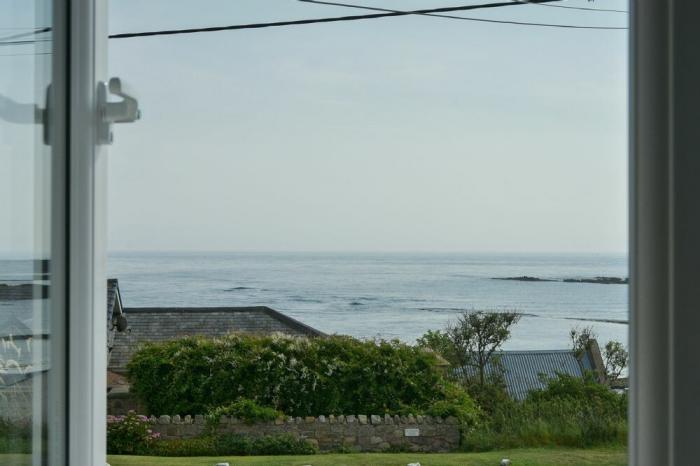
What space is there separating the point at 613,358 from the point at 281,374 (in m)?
1.68

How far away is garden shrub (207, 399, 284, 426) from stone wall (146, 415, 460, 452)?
0.03 m

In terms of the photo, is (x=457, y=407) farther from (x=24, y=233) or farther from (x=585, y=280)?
(x=24, y=233)

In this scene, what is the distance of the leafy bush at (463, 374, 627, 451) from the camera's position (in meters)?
3.54

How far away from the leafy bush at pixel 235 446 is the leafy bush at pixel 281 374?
6.0 inches

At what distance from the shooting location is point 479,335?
3828 millimetres

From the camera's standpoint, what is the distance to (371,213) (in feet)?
14.7

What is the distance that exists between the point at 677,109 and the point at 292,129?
4.15m

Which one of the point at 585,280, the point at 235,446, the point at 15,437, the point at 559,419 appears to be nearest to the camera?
the point at 15,437

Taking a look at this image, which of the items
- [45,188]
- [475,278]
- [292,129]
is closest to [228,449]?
[475,278]

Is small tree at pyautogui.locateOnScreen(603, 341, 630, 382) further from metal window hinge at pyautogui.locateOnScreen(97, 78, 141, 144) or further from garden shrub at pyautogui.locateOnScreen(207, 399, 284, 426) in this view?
metal window hinge at pyautogui.locateOnScreen(97, 78, 141, 144)

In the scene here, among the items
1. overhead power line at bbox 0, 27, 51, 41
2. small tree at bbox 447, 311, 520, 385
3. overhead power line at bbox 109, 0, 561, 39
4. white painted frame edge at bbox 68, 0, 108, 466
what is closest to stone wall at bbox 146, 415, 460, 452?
small tree at bbox 447, 311, 520, 385

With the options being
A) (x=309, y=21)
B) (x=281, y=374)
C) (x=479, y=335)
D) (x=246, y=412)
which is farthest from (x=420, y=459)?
(x=309, y=21)

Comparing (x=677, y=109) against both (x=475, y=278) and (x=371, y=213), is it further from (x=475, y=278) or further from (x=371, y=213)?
(x=371, y=213)

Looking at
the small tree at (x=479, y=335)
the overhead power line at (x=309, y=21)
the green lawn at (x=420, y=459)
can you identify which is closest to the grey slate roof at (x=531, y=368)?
the small tree at (x=479, y=335)
